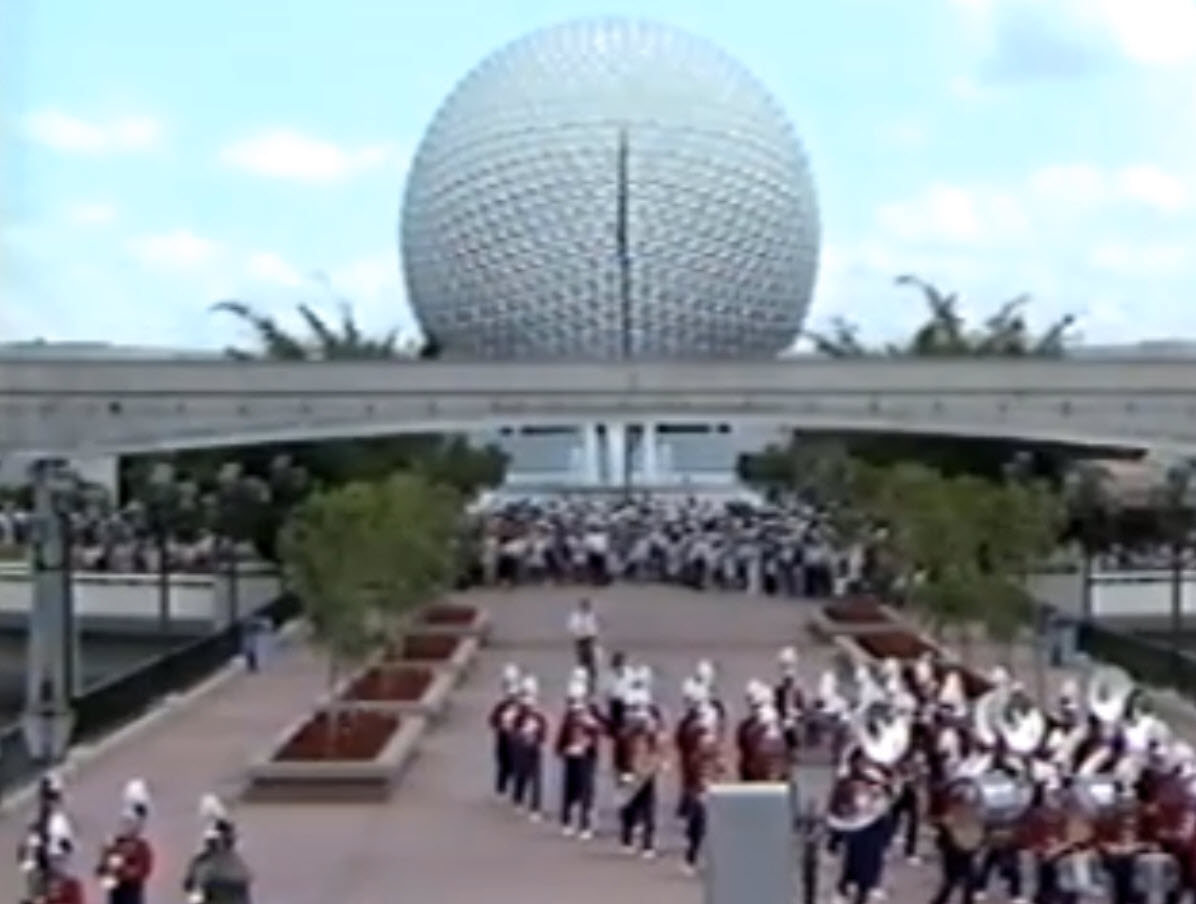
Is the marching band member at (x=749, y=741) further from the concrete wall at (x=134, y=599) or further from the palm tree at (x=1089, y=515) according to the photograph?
the concrete wall at (x=134, y=599)

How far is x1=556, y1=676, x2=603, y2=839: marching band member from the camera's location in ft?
88.8

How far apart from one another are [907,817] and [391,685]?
1541cm

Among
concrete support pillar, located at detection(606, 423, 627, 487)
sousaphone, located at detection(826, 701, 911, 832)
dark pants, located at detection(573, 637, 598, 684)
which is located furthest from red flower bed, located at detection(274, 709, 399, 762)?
concrete support pillar, located at detection(606, 423, 627, 487)

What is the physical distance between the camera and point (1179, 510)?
51.2 m

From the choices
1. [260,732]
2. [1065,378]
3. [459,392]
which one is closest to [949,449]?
[1065,378]

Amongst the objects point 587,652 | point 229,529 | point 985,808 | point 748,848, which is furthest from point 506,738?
point 229,529

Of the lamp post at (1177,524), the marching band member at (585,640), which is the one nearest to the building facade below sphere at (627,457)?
the lamp post at (1177,524)

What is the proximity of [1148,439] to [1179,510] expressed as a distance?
93.3 feet

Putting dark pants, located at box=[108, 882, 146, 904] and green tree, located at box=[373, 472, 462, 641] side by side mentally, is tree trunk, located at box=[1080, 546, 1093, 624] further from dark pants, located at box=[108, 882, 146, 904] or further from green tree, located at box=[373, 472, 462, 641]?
dark pants, located at box=[108, 882, 146, 904]

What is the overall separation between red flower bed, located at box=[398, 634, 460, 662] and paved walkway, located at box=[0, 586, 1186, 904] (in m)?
0.55

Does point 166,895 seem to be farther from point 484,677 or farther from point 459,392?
point 459,392

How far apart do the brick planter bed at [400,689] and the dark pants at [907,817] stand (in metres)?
11.4

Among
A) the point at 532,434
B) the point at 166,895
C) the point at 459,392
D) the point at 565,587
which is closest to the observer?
the point at 166,895

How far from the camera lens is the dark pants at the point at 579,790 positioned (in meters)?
27.1
